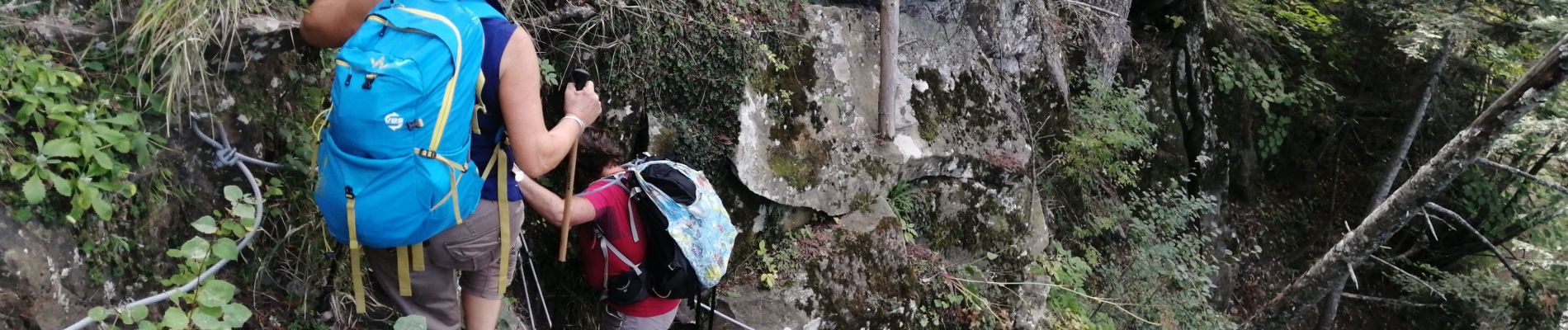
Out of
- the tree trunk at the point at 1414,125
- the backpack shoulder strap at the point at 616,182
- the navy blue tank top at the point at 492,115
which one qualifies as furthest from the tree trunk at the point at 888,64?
the tree trunk at the point at 1414,125

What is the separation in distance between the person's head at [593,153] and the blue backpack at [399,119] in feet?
6.03

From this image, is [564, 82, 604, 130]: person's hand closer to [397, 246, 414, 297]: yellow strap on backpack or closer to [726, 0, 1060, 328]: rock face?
[397, 246, 414, 297]: yellow strap on backpack

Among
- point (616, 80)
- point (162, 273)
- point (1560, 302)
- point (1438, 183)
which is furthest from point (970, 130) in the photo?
point (1560, 302)

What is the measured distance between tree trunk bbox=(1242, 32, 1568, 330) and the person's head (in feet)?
24.3

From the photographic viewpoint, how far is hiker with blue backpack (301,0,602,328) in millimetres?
2311

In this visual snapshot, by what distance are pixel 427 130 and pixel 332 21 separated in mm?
717

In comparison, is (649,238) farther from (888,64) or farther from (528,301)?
(888,64)

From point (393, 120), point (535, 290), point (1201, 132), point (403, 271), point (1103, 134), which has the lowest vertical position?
point (1201, 132)

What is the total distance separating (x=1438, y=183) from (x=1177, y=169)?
2.95m

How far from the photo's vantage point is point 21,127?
246cm

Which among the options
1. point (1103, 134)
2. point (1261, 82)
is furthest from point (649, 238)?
point (1261, 82)

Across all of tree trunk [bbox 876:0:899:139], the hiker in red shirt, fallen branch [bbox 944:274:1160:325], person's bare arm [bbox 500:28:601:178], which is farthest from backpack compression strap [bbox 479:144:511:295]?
fallen branch [bbox 944:274:1160:325]

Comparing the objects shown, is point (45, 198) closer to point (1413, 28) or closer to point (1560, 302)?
point (1413, 28)

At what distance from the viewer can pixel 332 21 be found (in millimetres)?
2789
